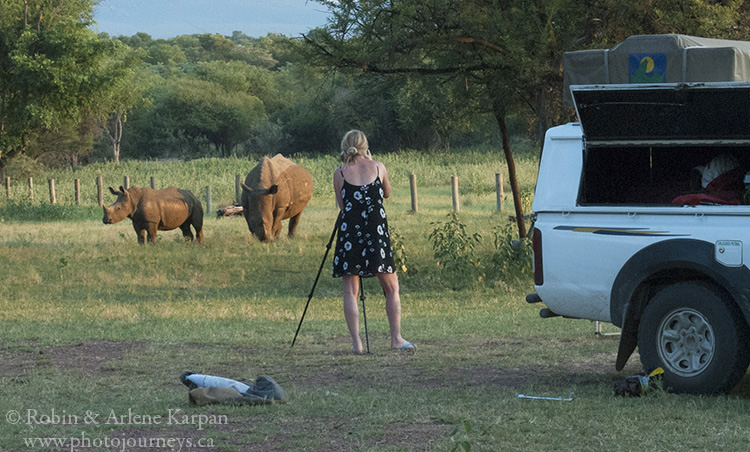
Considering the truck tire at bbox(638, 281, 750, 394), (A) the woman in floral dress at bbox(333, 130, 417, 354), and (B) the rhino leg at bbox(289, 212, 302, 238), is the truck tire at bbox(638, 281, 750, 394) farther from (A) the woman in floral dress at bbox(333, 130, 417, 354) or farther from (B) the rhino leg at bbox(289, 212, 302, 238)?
(B) the rhino leg at bbox(289, 212, 302, 238)

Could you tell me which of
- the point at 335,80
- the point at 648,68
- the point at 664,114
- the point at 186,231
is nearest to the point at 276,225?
the point at 186,231

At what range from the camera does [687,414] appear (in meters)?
6.34

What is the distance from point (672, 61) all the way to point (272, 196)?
1419 cm

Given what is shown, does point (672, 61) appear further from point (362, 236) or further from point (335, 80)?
point (335, 80)

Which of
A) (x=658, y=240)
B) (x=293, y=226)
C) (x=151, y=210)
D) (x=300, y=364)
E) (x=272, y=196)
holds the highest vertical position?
(x=658, y=240)

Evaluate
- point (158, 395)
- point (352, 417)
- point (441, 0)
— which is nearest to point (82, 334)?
point (158, 395)

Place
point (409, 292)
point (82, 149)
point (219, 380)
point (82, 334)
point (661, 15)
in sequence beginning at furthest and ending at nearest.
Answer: point (82, 149)
point (409, 292)
point (661, 15)
point (82, 334)
point (219, 380)

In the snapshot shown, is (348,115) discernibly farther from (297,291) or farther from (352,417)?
(352,417)

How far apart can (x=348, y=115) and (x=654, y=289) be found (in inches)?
2111

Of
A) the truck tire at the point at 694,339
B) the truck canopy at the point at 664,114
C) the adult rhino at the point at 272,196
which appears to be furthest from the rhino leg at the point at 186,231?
the truck tire at the point at 694,339

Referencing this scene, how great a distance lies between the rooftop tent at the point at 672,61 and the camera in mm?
9617

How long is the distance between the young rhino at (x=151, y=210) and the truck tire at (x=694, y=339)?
52.6ft

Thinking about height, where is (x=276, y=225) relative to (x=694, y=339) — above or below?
below

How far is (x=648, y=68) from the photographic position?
984cm
